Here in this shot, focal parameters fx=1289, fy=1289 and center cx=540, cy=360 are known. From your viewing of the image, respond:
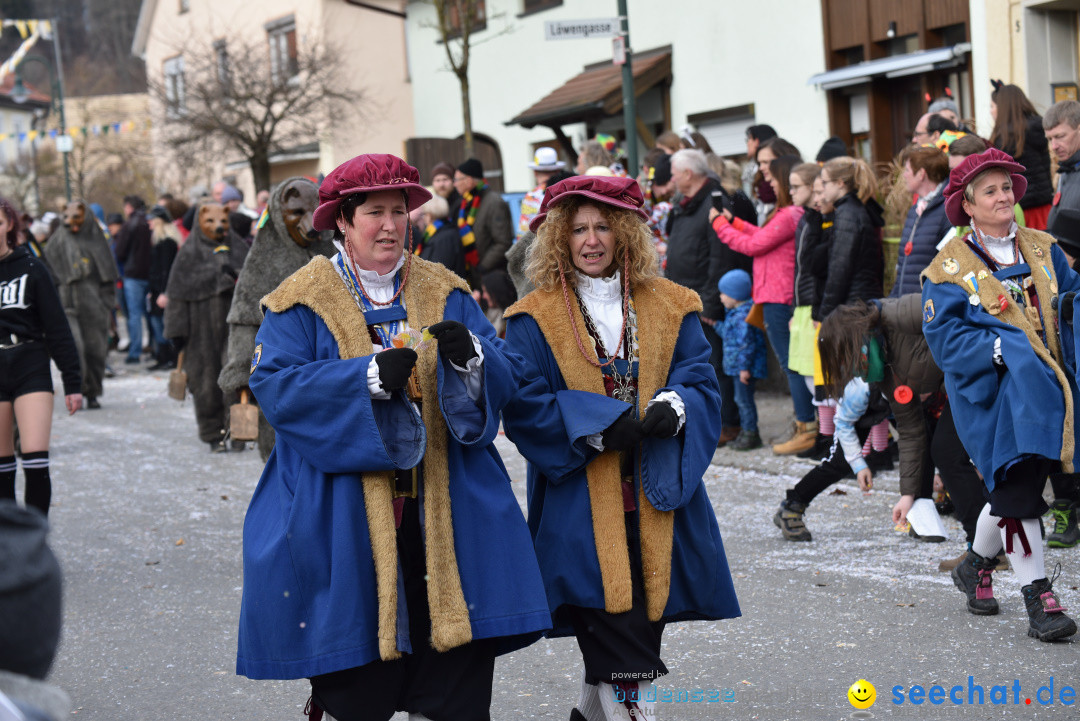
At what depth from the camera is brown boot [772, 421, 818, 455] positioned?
909cm

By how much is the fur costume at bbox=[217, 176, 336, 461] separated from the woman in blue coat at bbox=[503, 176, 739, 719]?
9.25ft

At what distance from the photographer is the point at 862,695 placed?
4508 mm

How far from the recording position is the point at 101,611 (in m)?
6.41

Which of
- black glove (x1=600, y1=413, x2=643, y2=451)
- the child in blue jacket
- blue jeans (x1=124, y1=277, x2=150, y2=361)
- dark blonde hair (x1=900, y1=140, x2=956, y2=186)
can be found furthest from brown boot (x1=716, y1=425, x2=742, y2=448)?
blue jeans (x1=124, y1=277, x2=150, y2=361)

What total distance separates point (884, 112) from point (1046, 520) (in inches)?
367

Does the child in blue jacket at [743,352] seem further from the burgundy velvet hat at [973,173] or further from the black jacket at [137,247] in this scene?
the black jacket at [137,247]

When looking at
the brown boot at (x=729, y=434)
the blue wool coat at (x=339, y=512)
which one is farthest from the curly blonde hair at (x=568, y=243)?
the brown boot at (x=729, y=434)

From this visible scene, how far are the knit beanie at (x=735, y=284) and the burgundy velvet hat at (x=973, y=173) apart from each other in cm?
397

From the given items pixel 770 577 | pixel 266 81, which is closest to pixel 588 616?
pixel 770 577

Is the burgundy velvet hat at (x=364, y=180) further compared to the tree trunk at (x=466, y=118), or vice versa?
the tree trunk at (x=466, y=118)

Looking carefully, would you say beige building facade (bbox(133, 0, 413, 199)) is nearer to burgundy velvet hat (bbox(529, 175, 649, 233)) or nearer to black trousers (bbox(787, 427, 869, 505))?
black trousers (bbox(787, 427, 869, 505))

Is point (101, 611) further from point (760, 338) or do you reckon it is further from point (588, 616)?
point (760, 338)

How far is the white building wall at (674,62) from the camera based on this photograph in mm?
16062

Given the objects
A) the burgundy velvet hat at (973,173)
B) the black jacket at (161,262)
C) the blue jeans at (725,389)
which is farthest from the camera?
the black jacket at (161,262)
